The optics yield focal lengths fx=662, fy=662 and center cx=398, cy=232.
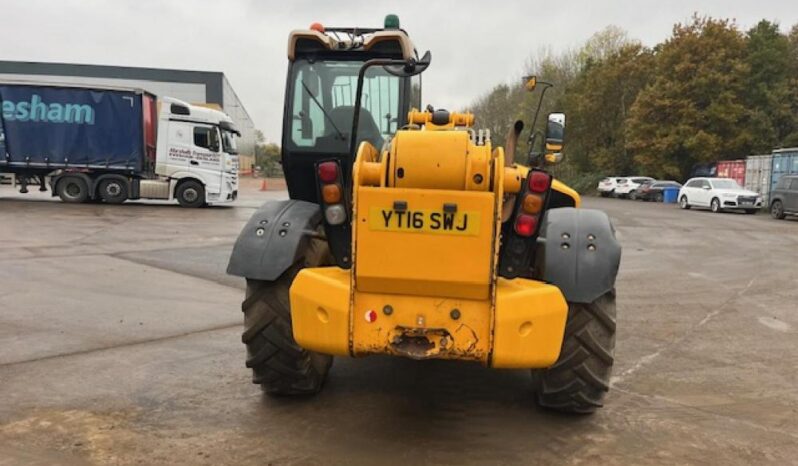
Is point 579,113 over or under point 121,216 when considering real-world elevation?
over

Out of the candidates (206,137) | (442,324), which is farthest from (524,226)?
(206,137)

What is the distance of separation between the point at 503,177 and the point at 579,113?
162 ft

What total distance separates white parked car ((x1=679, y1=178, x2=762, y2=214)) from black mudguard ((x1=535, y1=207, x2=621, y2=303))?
94.3ft

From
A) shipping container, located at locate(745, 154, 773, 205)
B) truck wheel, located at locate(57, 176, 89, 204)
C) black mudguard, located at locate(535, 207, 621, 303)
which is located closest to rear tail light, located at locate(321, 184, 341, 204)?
black mudguard, located at locate(535, 207, 621, 303)

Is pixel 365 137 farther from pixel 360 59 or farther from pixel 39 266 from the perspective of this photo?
pixel 39 266

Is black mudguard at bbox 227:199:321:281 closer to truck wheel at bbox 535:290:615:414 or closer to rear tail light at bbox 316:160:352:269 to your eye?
rear tail light at bbox 316:160:352:269

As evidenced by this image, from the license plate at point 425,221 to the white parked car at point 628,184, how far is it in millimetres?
41823

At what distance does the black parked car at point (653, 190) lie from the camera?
132 ft

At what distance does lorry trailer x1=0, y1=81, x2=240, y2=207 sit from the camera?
2198 cm

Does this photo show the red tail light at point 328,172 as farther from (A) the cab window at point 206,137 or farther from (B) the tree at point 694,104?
(B) the tree at point 694,104

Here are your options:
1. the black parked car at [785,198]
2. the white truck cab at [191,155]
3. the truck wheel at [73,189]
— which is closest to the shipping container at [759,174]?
the black parked car at [785,198]

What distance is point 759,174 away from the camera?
33.9 meters

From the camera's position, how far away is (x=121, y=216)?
18875 mm

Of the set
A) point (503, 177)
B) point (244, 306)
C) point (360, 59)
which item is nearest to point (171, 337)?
point (244, 306)
